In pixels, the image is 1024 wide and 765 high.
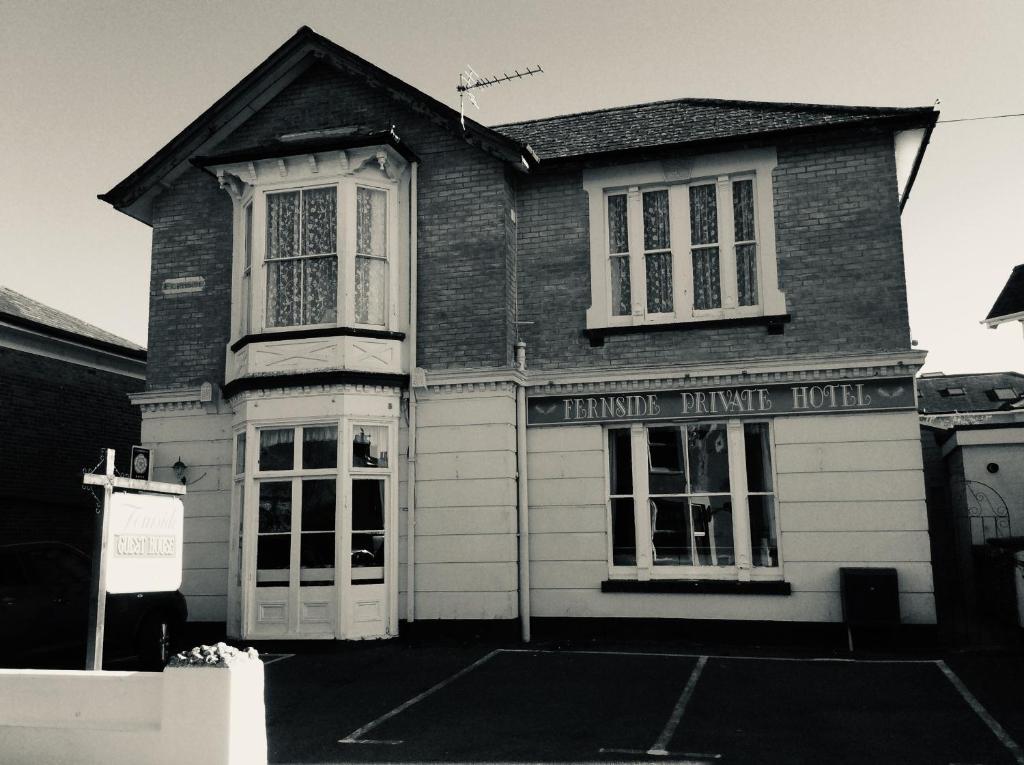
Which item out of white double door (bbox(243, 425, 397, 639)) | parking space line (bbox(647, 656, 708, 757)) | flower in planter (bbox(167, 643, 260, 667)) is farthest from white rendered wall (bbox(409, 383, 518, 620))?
flower in planter (bbox(167, 643, 260, 667))

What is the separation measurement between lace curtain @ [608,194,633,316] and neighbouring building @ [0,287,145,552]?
9934mm

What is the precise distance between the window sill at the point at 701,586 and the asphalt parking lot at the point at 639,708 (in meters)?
0.93

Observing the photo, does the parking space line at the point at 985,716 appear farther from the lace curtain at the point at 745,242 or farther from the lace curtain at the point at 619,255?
the lace curtain at the point at 619,255

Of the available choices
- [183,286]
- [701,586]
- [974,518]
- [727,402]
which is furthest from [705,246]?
[183,286]

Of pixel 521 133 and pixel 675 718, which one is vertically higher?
pixel 521 133

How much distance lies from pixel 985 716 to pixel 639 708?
113 inches

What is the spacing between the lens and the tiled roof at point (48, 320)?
16062 mm

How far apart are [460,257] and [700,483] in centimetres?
445

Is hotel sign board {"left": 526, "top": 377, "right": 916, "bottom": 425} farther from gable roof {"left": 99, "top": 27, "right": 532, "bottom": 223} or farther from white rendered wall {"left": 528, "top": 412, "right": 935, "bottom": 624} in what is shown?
gable roof {"left": 99, "top": 27, "right": 532, "bottom": 223}

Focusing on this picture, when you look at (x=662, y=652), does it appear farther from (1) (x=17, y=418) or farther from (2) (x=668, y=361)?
(1) (x=17, y=418)

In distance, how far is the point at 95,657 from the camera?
6312 millimetres

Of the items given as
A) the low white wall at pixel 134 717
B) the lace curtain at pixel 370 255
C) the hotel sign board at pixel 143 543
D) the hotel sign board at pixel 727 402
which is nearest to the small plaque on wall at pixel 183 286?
the lace curtain at pixel 370 255

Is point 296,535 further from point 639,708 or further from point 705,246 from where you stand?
point 705,246

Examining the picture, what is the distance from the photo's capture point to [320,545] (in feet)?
40.6
